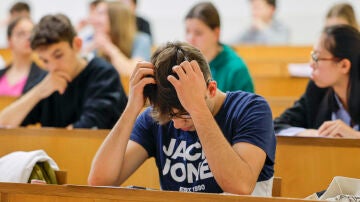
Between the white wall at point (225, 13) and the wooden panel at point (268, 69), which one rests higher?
the white wall at point (225, 13)

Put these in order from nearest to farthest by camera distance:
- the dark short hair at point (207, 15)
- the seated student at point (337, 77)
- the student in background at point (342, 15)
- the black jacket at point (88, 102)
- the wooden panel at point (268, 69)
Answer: the seated student at point (337, 77)
the black jacket at point (88, 102)
the dark short hair at point (207, 15)
the student in background at point (342, 15)
the wooden panel at point (268, 69)

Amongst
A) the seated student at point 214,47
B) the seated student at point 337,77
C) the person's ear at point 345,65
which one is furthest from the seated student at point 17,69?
the person's ear at point 345,65

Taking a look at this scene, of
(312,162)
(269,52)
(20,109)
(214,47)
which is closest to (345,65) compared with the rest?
(312,162)

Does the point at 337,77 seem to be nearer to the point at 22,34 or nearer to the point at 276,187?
the point at 276,187

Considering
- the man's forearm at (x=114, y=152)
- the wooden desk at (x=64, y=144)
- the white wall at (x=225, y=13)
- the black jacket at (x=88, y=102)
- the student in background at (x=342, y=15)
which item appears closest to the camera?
the man's forearm at (x=114, y=152)

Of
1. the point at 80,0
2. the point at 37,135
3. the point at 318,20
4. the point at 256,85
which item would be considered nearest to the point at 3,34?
the point at 80,0

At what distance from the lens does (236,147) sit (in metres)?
2.28

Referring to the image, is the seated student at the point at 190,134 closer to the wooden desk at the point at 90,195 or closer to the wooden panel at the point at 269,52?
the wooden desk at the point at 90,195

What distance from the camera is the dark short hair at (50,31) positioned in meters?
3.54

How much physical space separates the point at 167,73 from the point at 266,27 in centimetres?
460

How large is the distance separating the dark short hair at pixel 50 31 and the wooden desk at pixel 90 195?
144 cm

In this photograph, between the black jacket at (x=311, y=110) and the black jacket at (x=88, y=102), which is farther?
the black jacket at (x=88, y=102)

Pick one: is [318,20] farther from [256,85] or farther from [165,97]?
[165,97]

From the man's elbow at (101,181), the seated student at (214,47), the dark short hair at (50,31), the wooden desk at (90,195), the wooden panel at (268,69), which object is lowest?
the wooden panel at (268,69)
